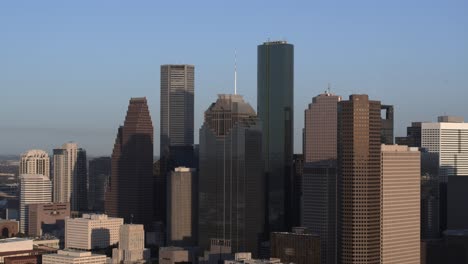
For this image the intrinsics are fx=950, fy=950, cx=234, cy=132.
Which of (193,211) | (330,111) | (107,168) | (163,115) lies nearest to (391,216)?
(330,111)

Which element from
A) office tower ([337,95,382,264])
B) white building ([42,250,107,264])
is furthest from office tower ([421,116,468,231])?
white building ([42,250,107,264])

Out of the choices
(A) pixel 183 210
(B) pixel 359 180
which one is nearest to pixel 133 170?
(A) pixel 183 210

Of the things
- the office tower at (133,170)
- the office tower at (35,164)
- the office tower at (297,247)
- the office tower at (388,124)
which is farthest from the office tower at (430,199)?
the office tower at (35,164)

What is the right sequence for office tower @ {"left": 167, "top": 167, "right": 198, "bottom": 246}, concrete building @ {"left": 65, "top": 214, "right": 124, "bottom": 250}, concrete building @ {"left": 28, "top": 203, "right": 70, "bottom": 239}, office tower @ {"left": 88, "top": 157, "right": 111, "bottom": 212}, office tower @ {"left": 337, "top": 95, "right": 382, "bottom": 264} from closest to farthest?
office tower @ {"left": 337, "top": 95, "right": 382, "bottom": 264}
office tower @ {"left": 167, "top": 167, "right": 198, "bottom": 246}
concrete building @ {"left": 65, "top": 214, "right": 124, "bottom": 250}
concrete building @ {"left": 28, "top": 203, "right": 70, "bottom": 239}
office tower @ {"left": 88, "top": 157, "right": 111, "bottom": 212}

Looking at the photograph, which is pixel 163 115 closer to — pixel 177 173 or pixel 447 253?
pixel 177 173

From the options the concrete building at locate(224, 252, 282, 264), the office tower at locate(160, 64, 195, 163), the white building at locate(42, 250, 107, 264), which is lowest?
the white building at locate(42, 250, 107, 264)

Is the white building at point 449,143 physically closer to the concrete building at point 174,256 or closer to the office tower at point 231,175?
the office tower at point 231,175

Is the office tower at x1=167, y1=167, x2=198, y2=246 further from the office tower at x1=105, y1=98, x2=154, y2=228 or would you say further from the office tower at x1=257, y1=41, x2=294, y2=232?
the office tower at x1=105, y1=98, x2=154, y2=228
